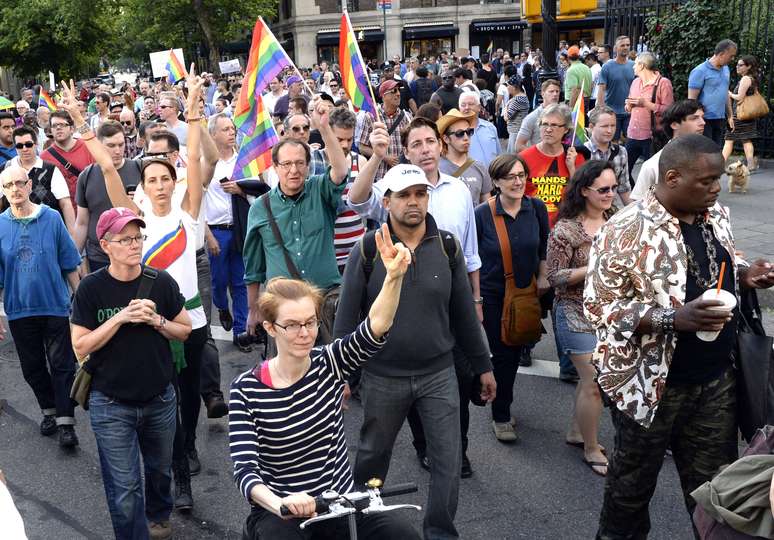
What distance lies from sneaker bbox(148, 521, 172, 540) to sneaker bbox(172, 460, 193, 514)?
25 cm

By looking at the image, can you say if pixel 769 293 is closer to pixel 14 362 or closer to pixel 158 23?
pixel 14 362

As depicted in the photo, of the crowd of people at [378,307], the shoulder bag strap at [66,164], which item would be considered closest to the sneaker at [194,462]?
the crowd of people at [378,307]

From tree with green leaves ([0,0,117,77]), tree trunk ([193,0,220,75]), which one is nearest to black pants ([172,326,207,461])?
tree with green leaves ([0,0,117,77])

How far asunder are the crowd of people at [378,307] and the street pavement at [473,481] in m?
0.13

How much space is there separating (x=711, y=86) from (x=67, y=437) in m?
9.22

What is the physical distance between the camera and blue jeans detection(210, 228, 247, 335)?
764 cm

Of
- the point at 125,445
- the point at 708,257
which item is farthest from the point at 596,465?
the point at 125,445

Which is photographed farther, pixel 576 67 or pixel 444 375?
pixel 576 67

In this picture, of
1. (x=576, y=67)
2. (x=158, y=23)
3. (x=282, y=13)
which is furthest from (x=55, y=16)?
(x=576, y=67)

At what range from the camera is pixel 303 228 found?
5363 millimetres

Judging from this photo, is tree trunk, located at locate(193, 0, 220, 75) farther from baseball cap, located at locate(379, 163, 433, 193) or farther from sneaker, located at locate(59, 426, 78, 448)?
baseball cap, located at locate(379, 163, 433, 193)

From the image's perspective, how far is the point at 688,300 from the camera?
3525 mm

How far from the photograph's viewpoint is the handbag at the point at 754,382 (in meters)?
3.60

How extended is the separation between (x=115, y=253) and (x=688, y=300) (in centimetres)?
264
